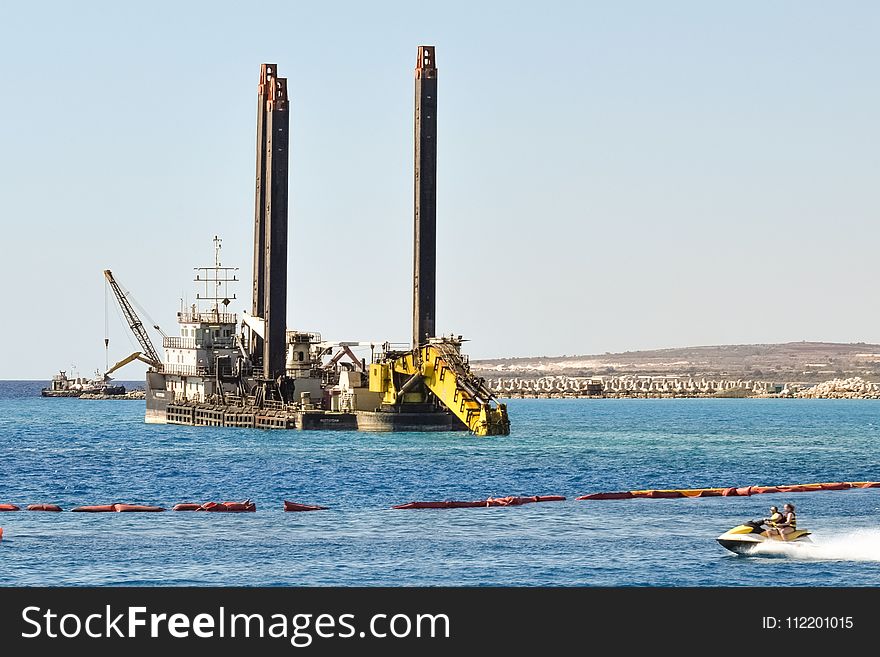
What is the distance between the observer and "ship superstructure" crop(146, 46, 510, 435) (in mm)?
131875

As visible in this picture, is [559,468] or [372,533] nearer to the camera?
[372,533]

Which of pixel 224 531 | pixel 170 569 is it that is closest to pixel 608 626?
pixel 170 569

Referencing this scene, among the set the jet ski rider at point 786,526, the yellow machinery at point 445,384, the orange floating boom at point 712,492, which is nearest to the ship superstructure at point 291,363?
the yellow machinery at point 445,384

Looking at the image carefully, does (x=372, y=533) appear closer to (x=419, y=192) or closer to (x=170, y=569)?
(x=170, y=569)

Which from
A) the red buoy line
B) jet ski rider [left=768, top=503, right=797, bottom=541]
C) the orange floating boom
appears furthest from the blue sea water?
the orange floating boom

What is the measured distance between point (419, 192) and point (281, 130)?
15.9 meters

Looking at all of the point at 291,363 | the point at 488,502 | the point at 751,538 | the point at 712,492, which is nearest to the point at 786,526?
the point at 751,538

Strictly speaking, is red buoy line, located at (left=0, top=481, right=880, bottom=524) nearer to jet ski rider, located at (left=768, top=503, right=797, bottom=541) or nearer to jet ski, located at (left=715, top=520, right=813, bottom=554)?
jet ski, located at (left=715, top=520, right=813, bottom=554)

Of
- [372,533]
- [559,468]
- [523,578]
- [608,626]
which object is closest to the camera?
[608,626]

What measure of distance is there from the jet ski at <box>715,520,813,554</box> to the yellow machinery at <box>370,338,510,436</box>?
6915cm

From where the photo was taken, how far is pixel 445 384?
129375 millimetres

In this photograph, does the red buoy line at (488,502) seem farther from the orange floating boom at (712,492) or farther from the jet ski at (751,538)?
the jet ski at (751,538)

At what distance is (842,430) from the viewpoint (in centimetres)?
16612

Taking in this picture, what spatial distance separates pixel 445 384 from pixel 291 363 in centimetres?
2815
